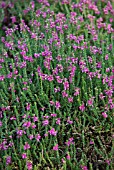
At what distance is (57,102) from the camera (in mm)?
2232

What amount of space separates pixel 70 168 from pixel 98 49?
0.94 meters

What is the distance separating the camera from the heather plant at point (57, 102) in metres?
2.12

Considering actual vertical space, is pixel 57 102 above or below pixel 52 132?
above

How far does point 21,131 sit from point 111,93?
0.63 m

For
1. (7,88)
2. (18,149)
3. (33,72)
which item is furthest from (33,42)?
(18,149)

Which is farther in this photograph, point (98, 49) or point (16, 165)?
point (98, 49)

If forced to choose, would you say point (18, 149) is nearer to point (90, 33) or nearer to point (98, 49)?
point (98, 49)

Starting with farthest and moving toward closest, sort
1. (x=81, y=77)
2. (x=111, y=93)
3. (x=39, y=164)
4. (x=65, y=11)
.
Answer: (x=65, y=11)
(x=81, y=77)
(x=111, y=93)
(x=39, y=164)

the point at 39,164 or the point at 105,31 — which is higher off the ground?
the point at 105,31

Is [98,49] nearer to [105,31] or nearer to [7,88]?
[105,31]

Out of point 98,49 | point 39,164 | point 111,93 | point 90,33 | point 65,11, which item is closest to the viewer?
point 39,164

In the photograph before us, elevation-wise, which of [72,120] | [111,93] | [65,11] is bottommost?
[72,120]

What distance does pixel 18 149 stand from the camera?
2.15m

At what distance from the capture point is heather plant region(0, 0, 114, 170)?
6.95 ft
